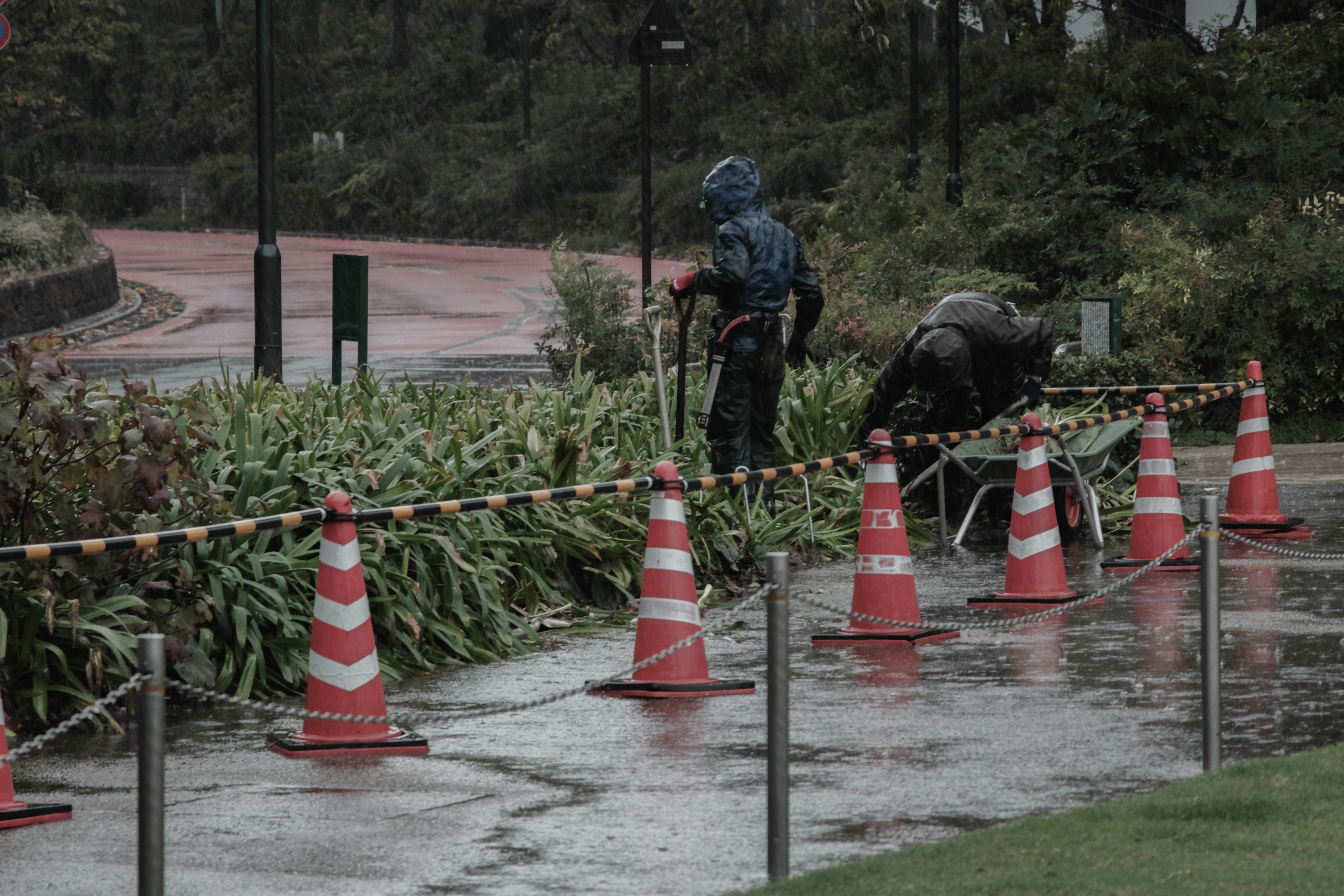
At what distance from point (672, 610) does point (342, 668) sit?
54.3 inches

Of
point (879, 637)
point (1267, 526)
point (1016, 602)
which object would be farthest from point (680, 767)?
point (1267, 526)

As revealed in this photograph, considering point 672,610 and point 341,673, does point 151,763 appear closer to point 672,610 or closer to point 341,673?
point 341,673

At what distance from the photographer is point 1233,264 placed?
58.5ft

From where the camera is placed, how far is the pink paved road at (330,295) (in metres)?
26.8

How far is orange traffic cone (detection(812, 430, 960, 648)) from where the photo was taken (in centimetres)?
852

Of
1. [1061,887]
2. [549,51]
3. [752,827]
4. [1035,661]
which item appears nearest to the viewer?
[1061,887]

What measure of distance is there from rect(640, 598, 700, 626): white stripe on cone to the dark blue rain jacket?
3471 mm

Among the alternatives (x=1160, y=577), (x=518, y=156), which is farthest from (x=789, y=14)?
(x=1160, y=577)

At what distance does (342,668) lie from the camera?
6.70m

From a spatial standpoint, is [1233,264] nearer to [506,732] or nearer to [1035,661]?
[1035,661]

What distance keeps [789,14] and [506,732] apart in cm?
4976

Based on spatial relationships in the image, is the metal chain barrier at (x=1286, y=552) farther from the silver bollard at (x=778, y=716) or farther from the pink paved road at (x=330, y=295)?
the pink paved road at (x=330, y=295)

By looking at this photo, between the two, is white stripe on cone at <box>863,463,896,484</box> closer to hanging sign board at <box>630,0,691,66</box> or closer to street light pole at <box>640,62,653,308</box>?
street light pole at <box>640,62,653,308</box>

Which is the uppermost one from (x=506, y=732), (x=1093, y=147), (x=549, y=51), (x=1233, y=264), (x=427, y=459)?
(x=549, y=51)
